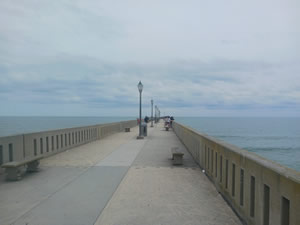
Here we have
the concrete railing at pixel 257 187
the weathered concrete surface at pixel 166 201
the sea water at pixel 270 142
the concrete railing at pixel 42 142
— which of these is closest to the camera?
the concrete railing at pixel 257 187

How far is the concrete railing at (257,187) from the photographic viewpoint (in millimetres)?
2924

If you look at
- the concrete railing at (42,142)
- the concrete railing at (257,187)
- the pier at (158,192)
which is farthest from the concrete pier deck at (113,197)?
the concrete railing at (42,142)

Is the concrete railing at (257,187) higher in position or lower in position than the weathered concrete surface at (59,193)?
higher

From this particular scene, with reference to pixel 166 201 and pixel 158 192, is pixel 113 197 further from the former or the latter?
pixel 166 201

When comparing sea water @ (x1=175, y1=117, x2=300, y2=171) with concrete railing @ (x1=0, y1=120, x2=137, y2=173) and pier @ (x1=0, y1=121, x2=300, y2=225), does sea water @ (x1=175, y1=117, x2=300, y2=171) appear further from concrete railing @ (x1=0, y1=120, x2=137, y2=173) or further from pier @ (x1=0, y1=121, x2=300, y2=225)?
pier @ (x1=0, y1=121, x2=300, y2=225)

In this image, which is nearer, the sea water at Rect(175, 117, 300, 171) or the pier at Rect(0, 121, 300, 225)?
the pier at Rect(0, 121, 300, 225)

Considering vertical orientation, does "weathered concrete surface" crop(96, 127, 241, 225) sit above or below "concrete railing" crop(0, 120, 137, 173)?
below

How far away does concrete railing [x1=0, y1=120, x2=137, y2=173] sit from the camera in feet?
25.5

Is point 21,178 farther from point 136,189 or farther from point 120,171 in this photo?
point 136,189

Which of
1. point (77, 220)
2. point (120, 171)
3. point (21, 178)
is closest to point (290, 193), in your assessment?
point (77, 220)

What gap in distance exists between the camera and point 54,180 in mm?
6859

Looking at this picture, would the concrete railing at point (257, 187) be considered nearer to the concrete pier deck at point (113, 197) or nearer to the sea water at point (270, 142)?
the concrete pier deck at point (113, 197)

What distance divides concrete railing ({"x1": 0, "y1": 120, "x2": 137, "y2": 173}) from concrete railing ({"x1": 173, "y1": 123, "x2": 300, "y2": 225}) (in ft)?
19.6

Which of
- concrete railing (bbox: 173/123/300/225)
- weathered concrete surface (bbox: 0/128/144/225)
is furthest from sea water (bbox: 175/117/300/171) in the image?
weathered concrete surface (bbox: 0/128/144/225)
